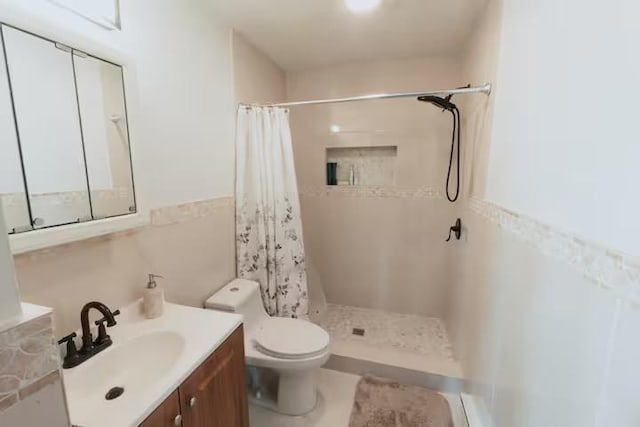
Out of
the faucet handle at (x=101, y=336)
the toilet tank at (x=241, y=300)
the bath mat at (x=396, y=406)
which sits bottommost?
the bath mat at (x=396, y=406)

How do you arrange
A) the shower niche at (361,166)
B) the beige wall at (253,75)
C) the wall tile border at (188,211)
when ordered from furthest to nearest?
the shower niche at (361,166), the beige wall at (253,75), the wall tile border at (188,211)

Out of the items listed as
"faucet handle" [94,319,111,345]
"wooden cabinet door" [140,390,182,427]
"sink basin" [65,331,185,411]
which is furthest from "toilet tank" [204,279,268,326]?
"wooden cabinet door" [140,390,182,427]

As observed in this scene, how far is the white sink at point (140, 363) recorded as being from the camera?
0.73 m

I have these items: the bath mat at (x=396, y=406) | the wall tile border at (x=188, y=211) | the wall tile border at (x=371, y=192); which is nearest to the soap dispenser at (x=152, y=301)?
the wall tile border at (x=188, y=211)

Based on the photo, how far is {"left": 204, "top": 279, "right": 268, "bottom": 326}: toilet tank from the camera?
158 cm

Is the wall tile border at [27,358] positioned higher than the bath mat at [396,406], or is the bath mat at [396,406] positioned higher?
the wall tile border at [27,358]

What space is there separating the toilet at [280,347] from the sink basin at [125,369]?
512 mm

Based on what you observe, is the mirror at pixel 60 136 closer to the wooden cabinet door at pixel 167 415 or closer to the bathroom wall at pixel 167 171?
the bathroom wall at pixel 167 171

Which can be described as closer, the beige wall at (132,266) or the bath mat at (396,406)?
the beige wall at (132,266)

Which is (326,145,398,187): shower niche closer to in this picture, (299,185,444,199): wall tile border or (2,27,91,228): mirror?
(299,185,444,199): wall tile border

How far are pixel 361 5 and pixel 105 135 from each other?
1.42 metres

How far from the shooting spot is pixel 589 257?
620 millimetres

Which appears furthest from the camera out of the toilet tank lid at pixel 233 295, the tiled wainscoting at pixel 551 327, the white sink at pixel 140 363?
the toilet tank lid at pixel 233 295

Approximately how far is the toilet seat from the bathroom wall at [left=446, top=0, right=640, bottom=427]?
0.88 metres
